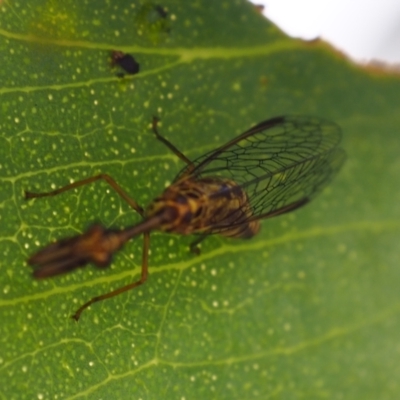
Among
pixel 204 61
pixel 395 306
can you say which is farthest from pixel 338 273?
pixel 204 61

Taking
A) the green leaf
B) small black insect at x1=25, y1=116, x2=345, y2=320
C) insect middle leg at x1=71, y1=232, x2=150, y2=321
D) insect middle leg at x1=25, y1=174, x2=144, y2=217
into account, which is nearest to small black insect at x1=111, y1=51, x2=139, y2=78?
the green leaf

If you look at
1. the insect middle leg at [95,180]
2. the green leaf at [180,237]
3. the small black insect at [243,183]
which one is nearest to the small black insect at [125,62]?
the green leaf at [180,237]

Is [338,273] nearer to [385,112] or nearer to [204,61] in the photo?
[385,112]

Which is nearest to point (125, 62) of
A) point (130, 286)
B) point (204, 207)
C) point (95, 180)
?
point (95, 180)

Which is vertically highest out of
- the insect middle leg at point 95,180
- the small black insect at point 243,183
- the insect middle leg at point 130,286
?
the small black insect at point 243,183

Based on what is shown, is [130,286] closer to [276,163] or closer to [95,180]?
[95,180]

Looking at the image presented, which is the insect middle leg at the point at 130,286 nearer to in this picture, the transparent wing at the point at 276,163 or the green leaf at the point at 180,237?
the green leaf at the point at 180,237
